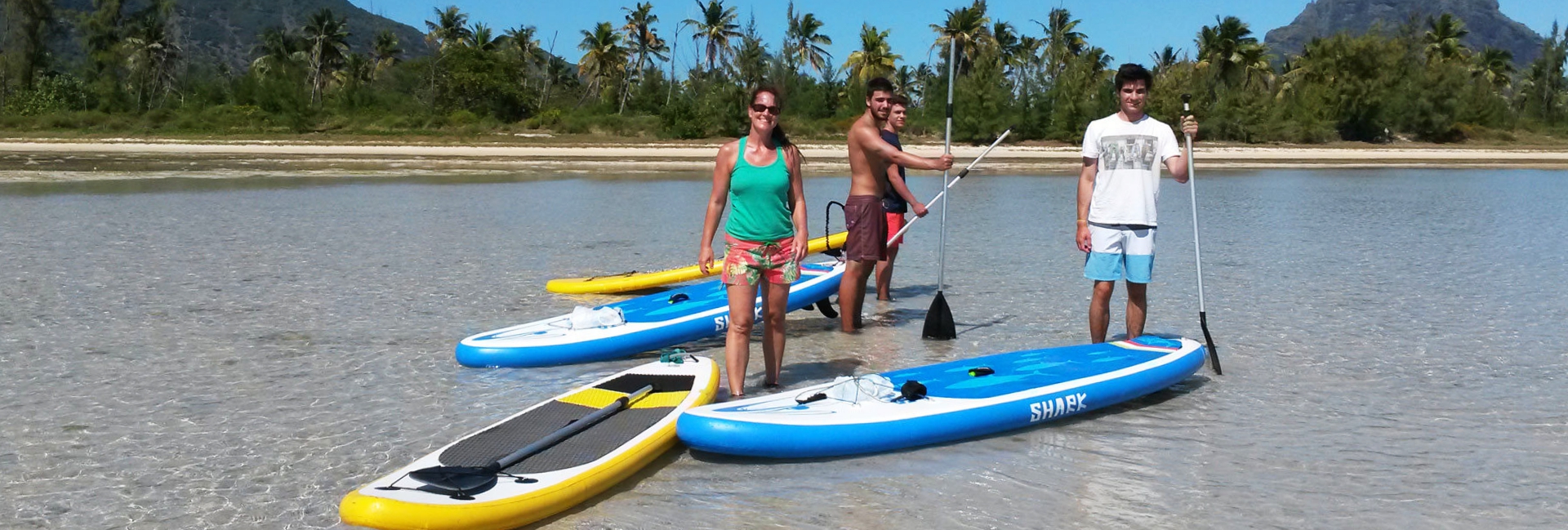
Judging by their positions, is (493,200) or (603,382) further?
(493,200)

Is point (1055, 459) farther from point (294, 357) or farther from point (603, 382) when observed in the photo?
point (294, 357)

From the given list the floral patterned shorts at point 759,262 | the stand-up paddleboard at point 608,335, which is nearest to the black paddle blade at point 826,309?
the stand-up paddleboard at point 608,335

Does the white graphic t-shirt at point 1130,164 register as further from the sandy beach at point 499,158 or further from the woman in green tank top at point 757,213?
the sandy beach at point 499,158

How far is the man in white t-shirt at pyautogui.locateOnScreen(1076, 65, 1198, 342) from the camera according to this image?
6.43 meters

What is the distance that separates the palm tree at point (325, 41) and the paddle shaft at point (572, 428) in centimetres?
7223

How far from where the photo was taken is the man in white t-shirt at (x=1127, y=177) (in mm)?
6426

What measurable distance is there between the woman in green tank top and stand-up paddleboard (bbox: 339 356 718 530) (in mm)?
504

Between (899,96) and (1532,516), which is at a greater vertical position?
(899,96)

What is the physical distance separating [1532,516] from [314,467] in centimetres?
467

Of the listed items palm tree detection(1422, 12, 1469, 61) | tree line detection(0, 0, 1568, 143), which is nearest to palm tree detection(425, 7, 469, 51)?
tree line detection(0, 0, 1568, 143)

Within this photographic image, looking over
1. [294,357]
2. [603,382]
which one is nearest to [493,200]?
[294,357]

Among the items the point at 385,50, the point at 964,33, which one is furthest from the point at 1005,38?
the point at 385,50

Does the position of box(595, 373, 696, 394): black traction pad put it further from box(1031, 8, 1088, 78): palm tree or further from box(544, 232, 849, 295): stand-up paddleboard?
box(1031, 8, 1088, 78): palm tree

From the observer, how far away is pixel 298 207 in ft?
60.0
